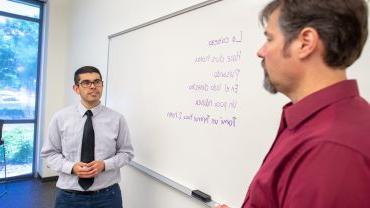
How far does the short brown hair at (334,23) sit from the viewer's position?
2.05ft

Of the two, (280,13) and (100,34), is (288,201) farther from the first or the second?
(100,34)

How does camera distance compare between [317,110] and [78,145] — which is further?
[78,145]

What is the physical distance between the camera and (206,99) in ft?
5.40

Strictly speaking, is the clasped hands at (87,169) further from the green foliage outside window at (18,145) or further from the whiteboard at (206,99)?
the green foliage outside window at (18,145)

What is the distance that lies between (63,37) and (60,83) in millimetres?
690

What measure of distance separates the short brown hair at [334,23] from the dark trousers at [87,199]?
168cm

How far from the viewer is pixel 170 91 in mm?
A: 1959

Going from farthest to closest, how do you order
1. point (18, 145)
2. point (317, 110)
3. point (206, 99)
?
point (18, 145), point (206, 99), point (317, 110)

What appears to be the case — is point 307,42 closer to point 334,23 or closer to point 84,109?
point 334,23

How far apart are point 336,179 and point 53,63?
14.6ft

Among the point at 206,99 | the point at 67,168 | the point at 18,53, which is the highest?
the point at 18,53

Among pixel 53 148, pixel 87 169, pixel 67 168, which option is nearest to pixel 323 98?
pixel 87 169

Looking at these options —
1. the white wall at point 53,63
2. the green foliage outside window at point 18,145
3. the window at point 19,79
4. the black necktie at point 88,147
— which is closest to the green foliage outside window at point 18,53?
the window at point 19,79

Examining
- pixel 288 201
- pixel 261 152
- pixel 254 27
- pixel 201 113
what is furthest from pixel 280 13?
pixel 201 113
